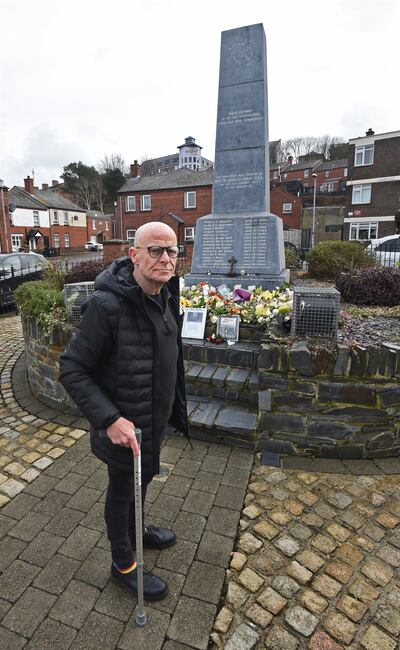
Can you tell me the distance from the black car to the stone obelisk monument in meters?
5.89

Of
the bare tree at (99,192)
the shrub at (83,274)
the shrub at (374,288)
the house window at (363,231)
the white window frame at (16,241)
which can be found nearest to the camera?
the shrub at (374,288)

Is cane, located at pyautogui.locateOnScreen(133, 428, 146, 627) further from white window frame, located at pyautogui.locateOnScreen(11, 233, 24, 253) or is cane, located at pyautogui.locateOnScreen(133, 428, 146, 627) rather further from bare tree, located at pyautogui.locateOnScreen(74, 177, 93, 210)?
bare tree, located at pyautogui.locateOnScreen(74, 177, 93, 210)

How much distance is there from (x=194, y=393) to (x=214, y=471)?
119 centimetres

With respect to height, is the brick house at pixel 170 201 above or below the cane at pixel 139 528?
above

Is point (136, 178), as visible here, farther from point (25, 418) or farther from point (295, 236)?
point (25, 418)

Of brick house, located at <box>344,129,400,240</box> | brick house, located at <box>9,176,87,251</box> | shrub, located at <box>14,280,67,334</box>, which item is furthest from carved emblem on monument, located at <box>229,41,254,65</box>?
brick house, located at <box>9,176,87,251</box>

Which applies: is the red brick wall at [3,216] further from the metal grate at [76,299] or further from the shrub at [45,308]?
the metal grate at [76,299]

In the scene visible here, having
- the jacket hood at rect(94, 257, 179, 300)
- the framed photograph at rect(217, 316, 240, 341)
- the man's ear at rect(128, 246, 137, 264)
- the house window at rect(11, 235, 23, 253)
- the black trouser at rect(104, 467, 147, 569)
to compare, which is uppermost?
the house window at rect(11, 235, 23, 253)

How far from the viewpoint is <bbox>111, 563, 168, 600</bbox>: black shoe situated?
2229 millimetres

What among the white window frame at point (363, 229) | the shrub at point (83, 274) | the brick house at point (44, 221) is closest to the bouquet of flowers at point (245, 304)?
the shrub at point (83, 274)

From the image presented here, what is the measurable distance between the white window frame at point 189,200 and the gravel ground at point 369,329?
1207 inches

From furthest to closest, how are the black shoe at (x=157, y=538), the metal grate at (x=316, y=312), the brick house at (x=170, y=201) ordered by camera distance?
the brick house at (x=170, y=201) < the metal grate at (x=316, y=312) < the black shoe at (x=157, y=538)

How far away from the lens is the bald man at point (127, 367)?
1926mm

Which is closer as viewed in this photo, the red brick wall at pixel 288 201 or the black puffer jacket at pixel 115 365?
the black puffer jacket at pixel 115 365
